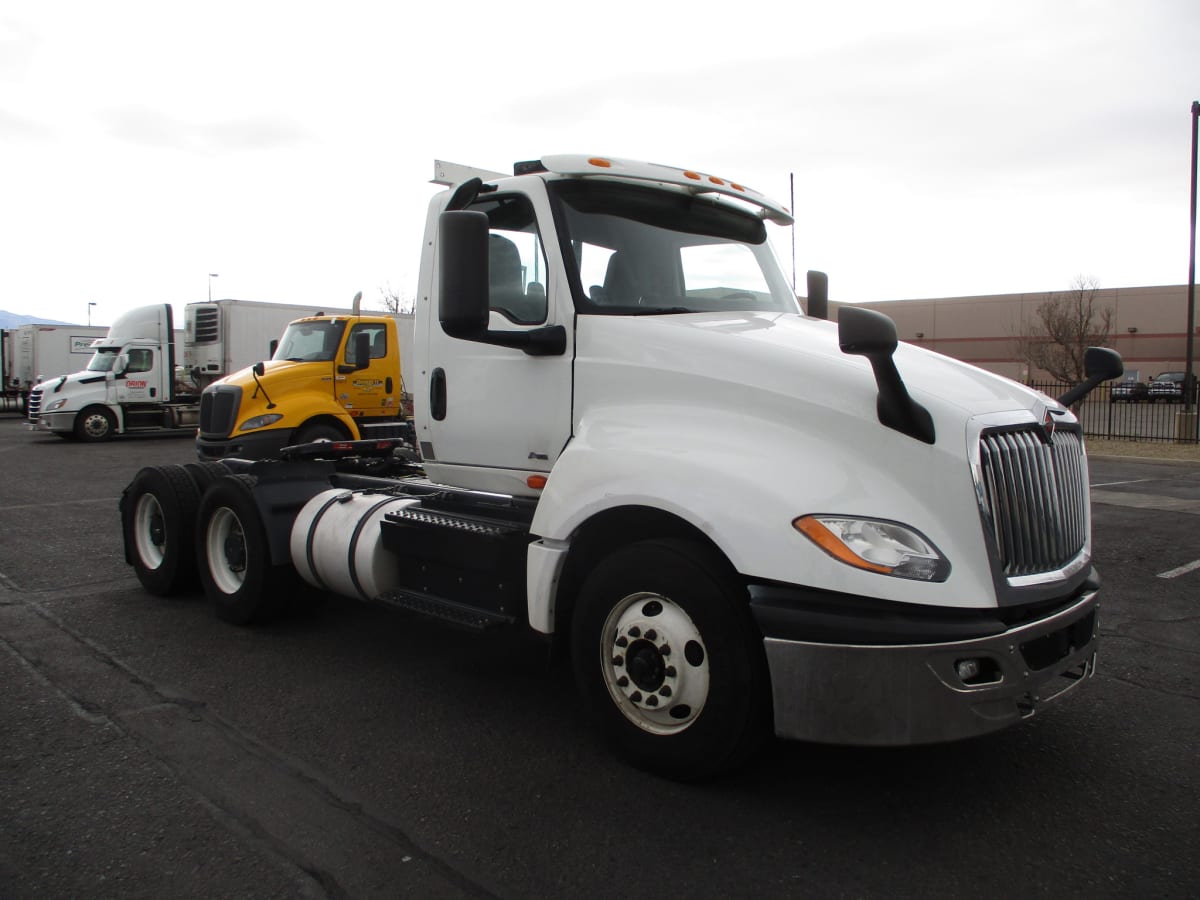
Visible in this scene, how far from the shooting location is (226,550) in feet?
20.1

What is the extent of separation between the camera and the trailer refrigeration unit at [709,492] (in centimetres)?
307

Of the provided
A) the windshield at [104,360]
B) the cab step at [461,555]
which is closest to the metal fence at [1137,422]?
the cab step at [461,555]

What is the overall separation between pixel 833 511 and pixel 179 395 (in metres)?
23.4

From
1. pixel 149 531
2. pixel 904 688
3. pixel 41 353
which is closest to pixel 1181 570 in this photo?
pixel 904 688

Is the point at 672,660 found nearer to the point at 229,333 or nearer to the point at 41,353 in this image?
the point at 229,333

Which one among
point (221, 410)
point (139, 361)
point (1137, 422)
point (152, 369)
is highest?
point (139, 361)

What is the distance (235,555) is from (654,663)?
3.64 meters

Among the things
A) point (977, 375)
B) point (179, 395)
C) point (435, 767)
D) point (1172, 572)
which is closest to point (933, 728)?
point (977, 375)

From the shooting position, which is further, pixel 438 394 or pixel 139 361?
pixel 139 361

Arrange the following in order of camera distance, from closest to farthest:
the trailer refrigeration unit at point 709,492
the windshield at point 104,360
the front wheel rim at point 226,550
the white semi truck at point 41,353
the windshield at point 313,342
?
the trailer refrigeration unit at point 709,492 → the front wheel rim at point 226,550 → the windshield at point 313,342 → the windshield at point 104,360 → the white semi truck at point 41,353

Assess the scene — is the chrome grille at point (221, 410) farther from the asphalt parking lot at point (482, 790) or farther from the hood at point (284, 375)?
the asphalt parking lot at point (482, 790)

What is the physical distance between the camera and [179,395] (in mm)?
23438

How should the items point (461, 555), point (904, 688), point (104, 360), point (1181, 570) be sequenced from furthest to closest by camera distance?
point (104, 360)
point (1181, 570)
point (461, 555)
point (904, 688)

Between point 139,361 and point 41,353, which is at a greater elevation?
point 41,353
